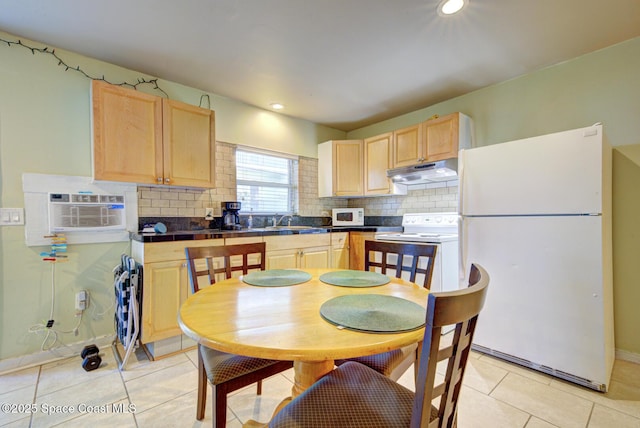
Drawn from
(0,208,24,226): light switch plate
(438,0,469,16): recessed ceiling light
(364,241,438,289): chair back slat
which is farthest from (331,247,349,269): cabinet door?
(0,208,24,226): light switch plate

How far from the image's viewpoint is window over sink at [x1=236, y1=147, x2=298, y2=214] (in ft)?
10.8

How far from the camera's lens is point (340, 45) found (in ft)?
7.06

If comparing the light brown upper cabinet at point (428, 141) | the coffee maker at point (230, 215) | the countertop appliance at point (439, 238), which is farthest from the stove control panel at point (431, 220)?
the coffee maker at point (230, 215)

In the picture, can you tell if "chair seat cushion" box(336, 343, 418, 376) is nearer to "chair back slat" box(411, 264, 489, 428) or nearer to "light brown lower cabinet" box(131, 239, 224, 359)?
"chair back slat" box(411, 264, 489, 428)

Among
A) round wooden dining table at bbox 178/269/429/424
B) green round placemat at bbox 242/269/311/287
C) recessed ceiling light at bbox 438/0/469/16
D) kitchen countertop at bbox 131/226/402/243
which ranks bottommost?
round wooden dining table at bbox 178/269/429/424

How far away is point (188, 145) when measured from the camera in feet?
8.38

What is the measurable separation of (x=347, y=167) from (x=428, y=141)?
111cm

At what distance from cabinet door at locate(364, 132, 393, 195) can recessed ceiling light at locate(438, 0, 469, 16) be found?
164cm

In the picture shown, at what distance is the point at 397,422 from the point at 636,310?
247 centimetres

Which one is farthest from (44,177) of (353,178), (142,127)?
(353,178)

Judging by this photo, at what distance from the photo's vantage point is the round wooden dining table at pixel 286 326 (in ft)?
2.42

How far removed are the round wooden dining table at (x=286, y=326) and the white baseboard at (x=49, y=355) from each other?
1.82m

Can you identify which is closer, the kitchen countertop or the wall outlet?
the kitchen countertop

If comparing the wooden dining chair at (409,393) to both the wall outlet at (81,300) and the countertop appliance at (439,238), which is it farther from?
the wall outlet at (81,300)
